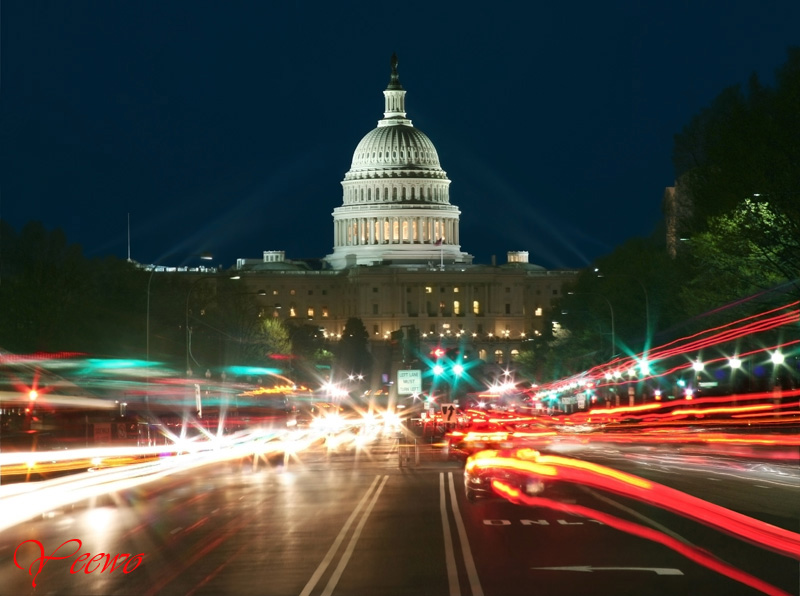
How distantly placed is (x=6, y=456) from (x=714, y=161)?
3603 centimetres

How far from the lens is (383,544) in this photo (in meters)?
21.7

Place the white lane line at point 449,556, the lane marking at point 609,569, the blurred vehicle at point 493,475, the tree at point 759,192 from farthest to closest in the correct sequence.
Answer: the tree at point 759,192
the blurred vehicle at point 493,475
the lane marking at point 609,569
the white lane line at point 449,556

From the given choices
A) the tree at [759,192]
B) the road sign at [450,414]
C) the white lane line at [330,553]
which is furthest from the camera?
the tree at [759,192]

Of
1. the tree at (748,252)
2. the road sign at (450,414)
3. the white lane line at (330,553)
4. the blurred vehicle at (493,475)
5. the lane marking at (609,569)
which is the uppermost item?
the tree at (748,252)

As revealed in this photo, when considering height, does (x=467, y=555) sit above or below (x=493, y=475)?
below

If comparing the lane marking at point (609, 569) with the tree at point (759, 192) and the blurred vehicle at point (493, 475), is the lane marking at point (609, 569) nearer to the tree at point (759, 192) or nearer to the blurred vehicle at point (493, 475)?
the blurred vehicle at point (493, 475)

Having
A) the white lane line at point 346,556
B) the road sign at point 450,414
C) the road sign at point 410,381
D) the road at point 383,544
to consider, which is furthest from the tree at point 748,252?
the road sign at point 410,381

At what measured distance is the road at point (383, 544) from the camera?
16.9 m

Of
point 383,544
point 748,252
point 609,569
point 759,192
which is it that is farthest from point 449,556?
point 748,252

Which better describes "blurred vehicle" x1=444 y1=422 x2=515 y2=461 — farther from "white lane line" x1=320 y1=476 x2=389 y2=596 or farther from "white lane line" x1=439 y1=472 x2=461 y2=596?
"white lane line" x1=320 y1=476 x2=389 y2=596

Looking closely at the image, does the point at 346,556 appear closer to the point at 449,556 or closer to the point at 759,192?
the point at 449,556

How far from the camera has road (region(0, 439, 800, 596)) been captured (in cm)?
1692

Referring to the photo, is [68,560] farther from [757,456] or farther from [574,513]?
[757,456]

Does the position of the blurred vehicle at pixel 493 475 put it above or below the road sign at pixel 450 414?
below
